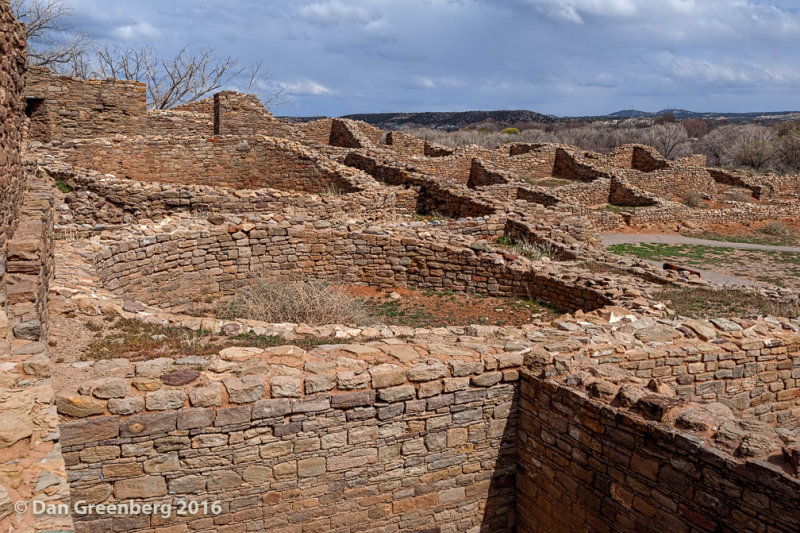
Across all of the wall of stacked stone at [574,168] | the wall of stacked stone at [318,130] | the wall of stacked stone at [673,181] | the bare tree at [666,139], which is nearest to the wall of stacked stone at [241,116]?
the wall of stacked stone at [318,130]

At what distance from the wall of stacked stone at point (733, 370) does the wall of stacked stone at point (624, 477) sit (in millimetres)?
1074

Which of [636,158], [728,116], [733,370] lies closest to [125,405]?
[733,370]

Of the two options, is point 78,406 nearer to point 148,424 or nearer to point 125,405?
point 125,405

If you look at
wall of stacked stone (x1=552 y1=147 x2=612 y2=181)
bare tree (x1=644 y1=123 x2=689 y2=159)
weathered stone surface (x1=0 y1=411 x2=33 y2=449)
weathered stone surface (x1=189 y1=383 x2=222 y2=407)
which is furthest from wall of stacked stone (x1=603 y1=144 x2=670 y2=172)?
weathered stone surface (x1=0 y1=411 x2=33 y2=449)

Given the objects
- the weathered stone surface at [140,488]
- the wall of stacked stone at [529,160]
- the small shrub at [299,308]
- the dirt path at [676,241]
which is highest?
the wall of stacked stone at [529,160]

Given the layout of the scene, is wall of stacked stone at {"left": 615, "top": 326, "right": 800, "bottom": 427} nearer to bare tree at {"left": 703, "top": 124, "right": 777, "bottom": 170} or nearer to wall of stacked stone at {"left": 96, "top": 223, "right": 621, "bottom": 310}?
wall of stacked stone at {"left": 96, "top": 223, "right": 621, "bottom": 310}

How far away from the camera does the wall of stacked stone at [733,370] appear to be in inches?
225

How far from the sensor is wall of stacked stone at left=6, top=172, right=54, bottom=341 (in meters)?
4.30

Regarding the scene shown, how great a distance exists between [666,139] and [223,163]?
36.7 m

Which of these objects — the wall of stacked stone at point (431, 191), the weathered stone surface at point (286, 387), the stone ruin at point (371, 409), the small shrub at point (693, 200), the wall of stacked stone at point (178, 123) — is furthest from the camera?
the small shrub at point (693, 200)

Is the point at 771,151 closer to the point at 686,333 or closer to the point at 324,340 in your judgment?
the point at 686,333

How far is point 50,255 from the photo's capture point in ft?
22.9

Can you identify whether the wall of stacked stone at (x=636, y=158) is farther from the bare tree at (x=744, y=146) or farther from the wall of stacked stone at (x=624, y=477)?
the wall of stacked stone at (x=624, y=477)

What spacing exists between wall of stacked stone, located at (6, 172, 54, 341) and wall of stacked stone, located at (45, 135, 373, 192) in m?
7.90
